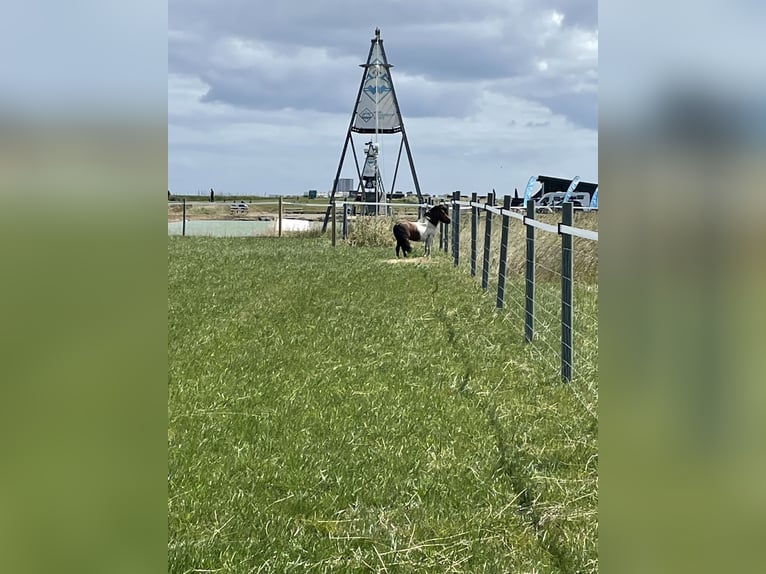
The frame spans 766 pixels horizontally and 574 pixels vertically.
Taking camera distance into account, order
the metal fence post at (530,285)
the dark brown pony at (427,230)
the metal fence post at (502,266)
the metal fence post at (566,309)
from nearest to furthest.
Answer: the metal fence post at (566,309), the metal fence post at (530,285), the metal fence post at (502,266), the dark brown pony at (427,230)

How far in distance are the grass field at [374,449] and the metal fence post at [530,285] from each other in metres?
0.27

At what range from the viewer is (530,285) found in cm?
636

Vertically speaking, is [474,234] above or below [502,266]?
above

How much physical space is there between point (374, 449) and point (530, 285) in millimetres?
3054

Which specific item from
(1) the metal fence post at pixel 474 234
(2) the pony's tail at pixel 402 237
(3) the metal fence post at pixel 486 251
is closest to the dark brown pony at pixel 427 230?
(2) the pony's tail at pixel 402 237

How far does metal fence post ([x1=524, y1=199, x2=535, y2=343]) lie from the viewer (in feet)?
20.5

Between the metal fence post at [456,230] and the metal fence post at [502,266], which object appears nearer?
the metal fence post at [502,266]

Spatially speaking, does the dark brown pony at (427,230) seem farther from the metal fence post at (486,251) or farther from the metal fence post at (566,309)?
the metal fence post at (566,309)

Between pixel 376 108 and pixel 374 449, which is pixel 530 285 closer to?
pixel 374 449

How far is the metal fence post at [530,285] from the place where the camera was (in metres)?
6.24

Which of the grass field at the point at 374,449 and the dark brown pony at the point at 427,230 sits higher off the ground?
the dark brown pony at the point at 427,230

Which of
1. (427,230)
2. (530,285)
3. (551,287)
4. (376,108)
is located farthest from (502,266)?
(376,108)
